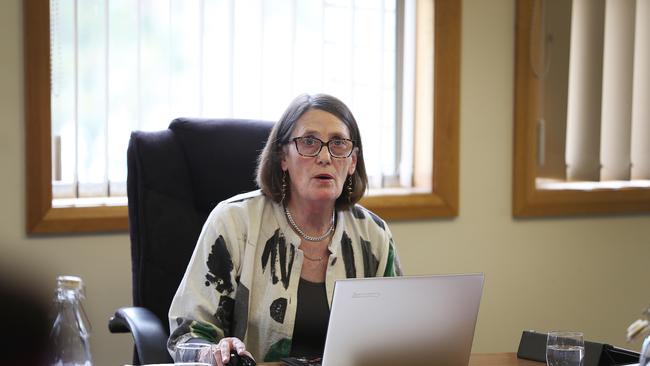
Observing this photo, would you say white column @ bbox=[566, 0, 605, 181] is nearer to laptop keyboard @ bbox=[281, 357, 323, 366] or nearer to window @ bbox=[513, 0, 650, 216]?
window @ bbox=[513, 0, 650, 216]

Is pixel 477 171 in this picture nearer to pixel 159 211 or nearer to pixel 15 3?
pixel 159 211

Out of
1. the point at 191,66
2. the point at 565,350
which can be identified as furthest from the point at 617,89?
the point at 565,350

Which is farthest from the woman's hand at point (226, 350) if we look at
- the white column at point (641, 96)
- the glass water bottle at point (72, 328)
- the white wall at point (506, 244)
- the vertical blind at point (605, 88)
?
the white column at point (641, 96)

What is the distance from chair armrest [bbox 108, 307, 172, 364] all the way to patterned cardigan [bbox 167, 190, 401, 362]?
3 cm

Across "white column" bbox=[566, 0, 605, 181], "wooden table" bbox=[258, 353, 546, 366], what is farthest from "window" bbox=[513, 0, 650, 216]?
"wooden table" bbox=[258, 353, 546, 366]

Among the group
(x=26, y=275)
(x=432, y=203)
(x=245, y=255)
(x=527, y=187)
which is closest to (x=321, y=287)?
(x=245, y=255)

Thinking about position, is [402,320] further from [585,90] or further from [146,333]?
[585,90]

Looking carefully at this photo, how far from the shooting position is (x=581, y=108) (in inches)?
134

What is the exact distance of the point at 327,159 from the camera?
2.04 metres

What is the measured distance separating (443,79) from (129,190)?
144cm

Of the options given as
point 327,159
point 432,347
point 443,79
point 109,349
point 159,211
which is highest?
point 443,79

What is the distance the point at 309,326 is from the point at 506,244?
153 centimetres

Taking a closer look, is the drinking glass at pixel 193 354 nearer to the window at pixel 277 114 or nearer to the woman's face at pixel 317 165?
the woman's face at pixel 317 165

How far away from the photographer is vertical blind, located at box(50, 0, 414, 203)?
263 centimetres
